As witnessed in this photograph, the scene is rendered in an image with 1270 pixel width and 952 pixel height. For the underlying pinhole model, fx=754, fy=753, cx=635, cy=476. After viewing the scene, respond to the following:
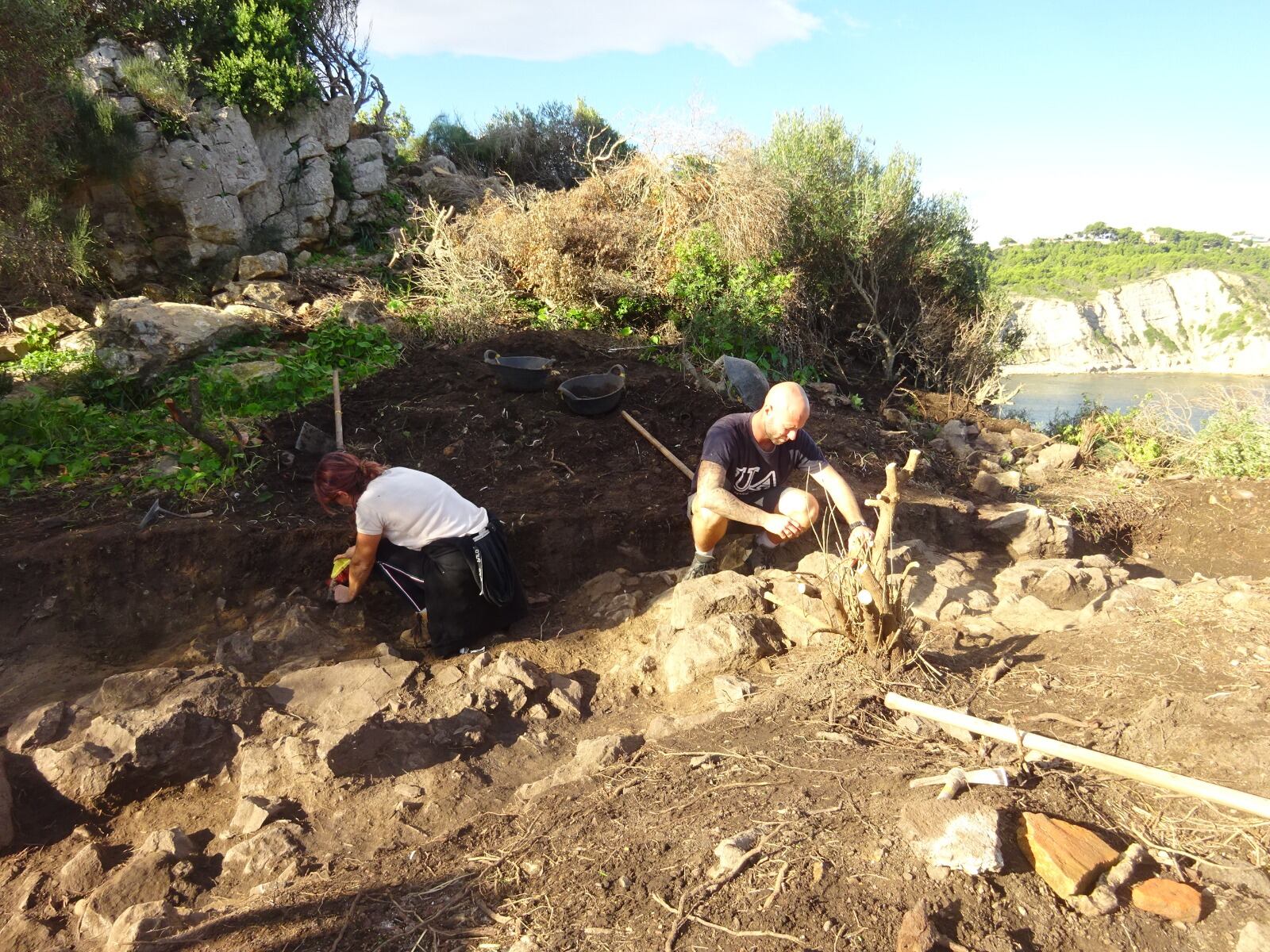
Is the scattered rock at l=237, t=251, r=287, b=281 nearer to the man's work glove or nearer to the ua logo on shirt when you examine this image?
the ua logo on shirt

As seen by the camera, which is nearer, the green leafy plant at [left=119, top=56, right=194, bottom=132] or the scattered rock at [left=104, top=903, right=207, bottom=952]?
the scattered rock at [left=104, top=903, right=207, bottom=952]

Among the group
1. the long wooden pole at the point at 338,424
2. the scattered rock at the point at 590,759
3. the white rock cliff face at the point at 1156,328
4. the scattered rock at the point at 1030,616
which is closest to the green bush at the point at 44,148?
the long wooden pole at the point at 338,424

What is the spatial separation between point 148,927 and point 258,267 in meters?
8.94

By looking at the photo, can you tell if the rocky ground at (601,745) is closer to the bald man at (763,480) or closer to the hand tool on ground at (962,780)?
the hand tool on ground at (962,780)

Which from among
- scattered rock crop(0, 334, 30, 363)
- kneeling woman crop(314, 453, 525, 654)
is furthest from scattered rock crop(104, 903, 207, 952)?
scattered rock crop(0, 334, 30, 363)

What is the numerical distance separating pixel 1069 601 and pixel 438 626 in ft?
12.2

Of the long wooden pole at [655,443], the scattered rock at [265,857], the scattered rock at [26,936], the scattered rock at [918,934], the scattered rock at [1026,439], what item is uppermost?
the long wooden pole at [655,443]

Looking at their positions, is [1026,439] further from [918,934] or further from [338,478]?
[918,934]

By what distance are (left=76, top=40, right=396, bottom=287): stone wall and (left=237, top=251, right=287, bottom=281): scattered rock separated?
37cm

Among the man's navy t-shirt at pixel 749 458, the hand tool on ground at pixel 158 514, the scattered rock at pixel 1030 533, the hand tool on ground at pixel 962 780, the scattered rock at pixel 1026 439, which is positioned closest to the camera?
the hand tool on ground at pixel 962 780

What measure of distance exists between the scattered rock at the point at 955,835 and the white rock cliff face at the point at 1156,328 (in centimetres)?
1048

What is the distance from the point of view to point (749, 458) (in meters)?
4.45

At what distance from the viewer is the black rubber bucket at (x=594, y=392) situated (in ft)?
21.5

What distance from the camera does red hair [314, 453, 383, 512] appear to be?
3932 millimetres
